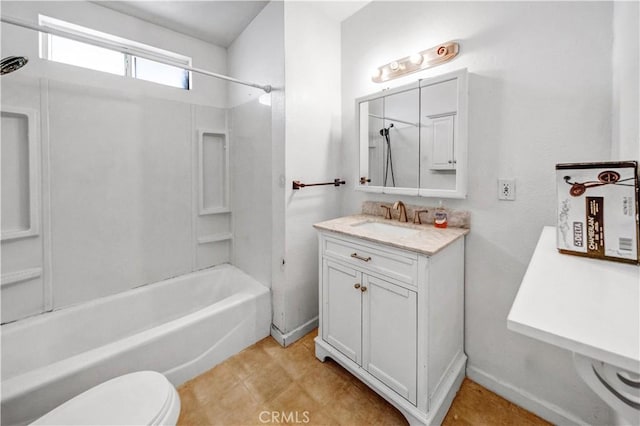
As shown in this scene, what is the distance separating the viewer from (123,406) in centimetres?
101

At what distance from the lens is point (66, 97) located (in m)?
1.75

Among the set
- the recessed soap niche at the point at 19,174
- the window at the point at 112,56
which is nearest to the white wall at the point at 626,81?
the window at the point at 112,56

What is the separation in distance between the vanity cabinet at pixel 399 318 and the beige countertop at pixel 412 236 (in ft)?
0.08

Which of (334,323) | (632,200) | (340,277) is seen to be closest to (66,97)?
(340,277)

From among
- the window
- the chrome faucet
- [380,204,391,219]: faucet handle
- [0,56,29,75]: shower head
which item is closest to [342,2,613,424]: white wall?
the chrome faucet

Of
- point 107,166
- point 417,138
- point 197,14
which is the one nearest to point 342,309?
point 417,138

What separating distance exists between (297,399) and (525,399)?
47.7 inches

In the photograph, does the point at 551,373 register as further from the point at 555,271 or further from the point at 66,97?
the point at 66,97

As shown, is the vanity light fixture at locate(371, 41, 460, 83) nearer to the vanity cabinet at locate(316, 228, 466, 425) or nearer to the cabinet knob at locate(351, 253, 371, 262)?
the vanity cabinet at locate(316, 228, 466, 425)

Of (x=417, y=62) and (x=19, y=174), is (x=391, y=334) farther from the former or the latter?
(x=19, y=174)

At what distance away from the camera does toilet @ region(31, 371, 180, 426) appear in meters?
0.96

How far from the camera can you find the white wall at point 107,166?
1667 millimetres

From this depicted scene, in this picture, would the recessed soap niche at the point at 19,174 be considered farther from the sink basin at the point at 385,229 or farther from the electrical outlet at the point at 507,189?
the electrical outlet at the point at 507,189

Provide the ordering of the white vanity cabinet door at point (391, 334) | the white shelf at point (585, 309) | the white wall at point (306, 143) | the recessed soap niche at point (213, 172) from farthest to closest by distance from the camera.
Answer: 1. the recessed soap niche at point (213, 172)
2. the white wall at point (306, 143)
3. the white vanity cabinet door at point (391, 334)
4. the white shelf at point (585, 309)
